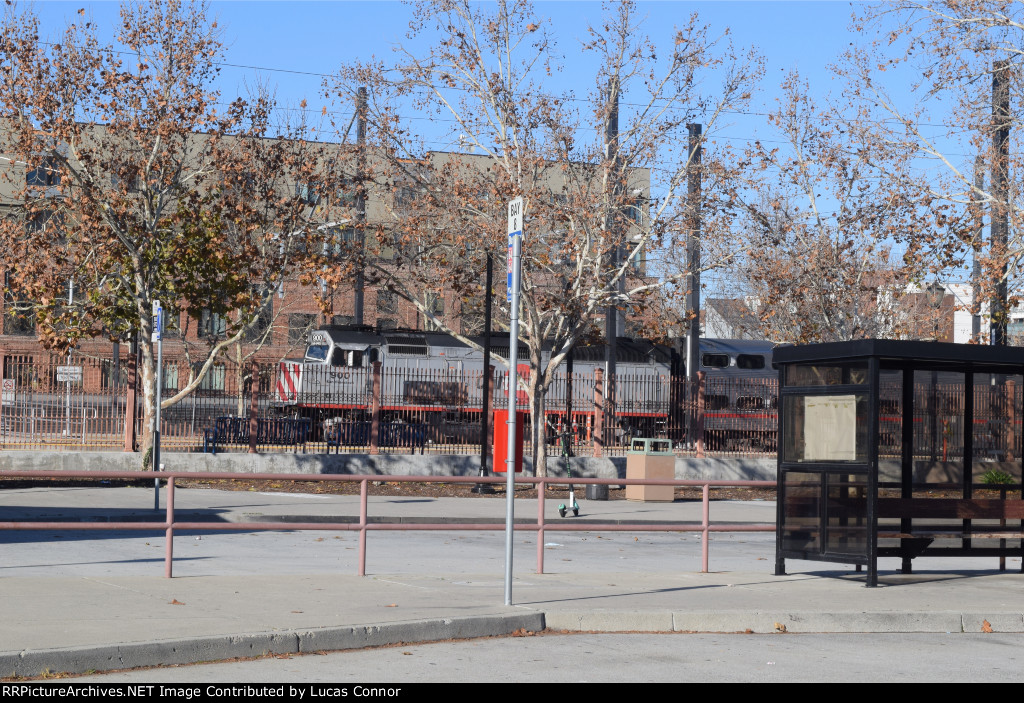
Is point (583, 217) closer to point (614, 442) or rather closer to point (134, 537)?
point (614, 442)

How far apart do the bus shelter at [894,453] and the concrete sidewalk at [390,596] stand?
481mm

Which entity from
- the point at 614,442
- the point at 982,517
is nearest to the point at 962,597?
the point at 982,517

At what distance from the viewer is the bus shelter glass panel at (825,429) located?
40.2 feet

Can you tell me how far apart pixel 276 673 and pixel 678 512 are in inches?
661

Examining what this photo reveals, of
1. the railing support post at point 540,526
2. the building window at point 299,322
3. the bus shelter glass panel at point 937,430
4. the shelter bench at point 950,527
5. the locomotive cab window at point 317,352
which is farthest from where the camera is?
the building window at point 299,322

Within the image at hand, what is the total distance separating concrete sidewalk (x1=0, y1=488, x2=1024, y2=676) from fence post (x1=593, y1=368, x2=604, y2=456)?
12237 millimetres

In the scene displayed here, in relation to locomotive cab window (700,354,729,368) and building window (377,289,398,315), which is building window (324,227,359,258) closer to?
locomotive cab window (700,354,729,368)

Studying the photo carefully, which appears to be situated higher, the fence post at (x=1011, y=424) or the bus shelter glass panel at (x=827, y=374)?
the bus shelter glass panel at (x=827, y=374)

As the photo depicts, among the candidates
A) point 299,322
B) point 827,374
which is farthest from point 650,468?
point 299,322

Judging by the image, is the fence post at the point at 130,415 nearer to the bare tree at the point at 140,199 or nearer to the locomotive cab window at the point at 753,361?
the bare tree at the point at 140,199

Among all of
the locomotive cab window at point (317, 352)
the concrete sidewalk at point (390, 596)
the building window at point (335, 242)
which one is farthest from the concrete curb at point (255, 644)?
the locomotive cab window at point (317, 352)

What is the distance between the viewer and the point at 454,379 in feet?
104
